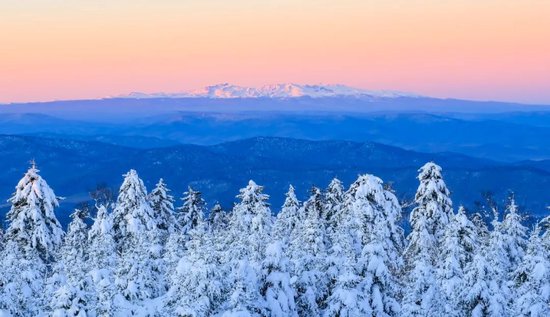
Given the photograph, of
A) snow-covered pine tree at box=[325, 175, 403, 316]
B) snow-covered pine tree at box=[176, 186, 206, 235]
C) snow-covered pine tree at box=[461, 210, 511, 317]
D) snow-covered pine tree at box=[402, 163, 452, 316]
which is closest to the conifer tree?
snow-covered pine tree at box=[325, 175, 403, 316]

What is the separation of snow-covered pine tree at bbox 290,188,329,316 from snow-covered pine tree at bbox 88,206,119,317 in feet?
29.4

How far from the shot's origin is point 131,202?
46281 mm

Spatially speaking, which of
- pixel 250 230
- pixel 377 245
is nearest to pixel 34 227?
pixel 250 230

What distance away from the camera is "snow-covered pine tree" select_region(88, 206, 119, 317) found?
85.9ft

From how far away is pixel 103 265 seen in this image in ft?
116

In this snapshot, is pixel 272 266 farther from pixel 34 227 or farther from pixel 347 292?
pixel 34 227

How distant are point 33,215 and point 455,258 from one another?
23.2m

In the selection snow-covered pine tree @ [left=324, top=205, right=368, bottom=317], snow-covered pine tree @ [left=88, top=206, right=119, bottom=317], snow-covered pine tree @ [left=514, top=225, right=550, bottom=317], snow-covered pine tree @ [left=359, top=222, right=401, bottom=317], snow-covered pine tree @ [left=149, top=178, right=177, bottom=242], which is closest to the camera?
snow-covered pine tree @ [left=88, top=206, right=119, bottom=317]

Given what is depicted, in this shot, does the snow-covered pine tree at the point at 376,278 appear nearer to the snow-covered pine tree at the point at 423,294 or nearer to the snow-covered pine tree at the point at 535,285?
the snow-covered pine tree at the point at 423,294

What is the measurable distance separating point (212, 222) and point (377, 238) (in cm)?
2935

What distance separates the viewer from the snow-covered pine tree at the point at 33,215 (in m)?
39.8

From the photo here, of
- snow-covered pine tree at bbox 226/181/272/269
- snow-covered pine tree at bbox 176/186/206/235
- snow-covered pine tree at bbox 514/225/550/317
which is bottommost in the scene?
snow-covered pine tree at bbox 176/186/206/235

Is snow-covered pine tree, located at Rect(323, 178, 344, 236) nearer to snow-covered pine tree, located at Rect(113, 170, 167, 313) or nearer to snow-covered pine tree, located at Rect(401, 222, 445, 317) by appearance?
snow-covered pine tree, located at Rect(401, 222, 445, 317)

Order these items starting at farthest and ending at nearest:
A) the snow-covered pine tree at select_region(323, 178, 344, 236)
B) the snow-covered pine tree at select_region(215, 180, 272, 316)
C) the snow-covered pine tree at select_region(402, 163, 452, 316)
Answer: the snow-covered pine tree at select_region(323, 178, 344, 236)
the snow-covered pine tree at select_region(402, 163, 452, 316)
the snow-covered pine tree at select_region(215, 180, 272, 316)
